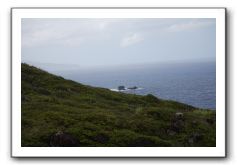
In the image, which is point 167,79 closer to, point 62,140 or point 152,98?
point 152,98

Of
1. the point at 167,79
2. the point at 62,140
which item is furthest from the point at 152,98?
the point at 62,140

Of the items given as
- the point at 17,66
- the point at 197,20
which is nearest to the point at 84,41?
the point at 17,66

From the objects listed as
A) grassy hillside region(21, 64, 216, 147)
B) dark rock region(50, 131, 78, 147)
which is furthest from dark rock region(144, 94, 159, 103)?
dark rock region(50, 131, 78, 147)

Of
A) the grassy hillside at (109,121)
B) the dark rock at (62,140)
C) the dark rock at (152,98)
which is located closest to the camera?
the dark rock at (62,140)

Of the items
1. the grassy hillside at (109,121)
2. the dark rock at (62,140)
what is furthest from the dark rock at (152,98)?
the dark rock at (62,140)

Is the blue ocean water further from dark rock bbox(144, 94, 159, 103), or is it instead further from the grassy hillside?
the grassy hillside

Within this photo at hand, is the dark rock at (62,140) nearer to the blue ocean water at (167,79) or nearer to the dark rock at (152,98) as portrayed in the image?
the blue ocean water at (167,79)

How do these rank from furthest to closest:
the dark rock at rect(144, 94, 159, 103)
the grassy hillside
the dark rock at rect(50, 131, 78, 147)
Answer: the dark rock at rect(144, 94, 159, 103), the grassy hillside, the dark rock at rect(50, 131, 78, 147)
